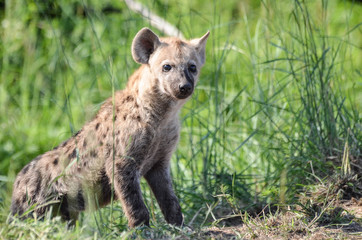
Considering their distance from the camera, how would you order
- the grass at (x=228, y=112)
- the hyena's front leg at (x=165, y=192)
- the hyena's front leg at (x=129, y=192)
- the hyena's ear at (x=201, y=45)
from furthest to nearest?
the hyena's ear at (x=201, y=45) → the hyena's front leg at (x=165, y=192) → the grass at (x=228, y=112) → the hyena's front leg at (x=129, y=192)

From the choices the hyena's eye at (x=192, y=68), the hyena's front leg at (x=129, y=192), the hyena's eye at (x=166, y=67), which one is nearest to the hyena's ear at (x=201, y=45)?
the hyena's eye at (x=192, y=68)

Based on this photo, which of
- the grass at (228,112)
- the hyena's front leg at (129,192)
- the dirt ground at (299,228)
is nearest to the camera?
the dirt ground at (299,228)

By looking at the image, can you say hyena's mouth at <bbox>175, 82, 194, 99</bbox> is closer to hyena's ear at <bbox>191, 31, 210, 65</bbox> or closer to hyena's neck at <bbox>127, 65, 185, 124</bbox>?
hyena's neck at <bbox>127, 65, 185, 124</bbox>

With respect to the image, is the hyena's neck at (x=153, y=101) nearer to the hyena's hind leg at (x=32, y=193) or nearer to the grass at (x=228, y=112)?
the grass at (x=228, y=112)

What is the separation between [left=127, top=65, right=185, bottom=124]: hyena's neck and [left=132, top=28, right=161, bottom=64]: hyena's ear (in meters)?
0.16

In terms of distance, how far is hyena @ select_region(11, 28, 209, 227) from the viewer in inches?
141

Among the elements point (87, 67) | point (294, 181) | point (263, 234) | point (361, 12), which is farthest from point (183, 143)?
point (361, 12)

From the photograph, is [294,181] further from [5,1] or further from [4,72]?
[5,1]

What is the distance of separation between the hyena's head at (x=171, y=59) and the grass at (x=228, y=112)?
298 millimetres

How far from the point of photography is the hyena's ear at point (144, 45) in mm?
3820

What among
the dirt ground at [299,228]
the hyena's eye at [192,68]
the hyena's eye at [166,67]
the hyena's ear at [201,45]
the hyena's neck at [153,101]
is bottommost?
the dirt ground at [299,228]

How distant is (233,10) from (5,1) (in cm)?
321

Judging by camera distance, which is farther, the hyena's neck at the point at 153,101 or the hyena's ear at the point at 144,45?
the hyena's ear at the point at 144,45

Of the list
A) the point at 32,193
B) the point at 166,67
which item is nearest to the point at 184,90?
the point at 166,67
